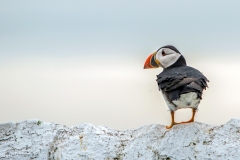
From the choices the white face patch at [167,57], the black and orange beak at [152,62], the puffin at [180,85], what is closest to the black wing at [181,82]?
the puffin at [180,85]

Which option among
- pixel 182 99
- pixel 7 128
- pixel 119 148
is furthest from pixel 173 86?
pixel 7 128

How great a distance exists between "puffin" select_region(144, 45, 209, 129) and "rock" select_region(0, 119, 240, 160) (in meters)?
0.51

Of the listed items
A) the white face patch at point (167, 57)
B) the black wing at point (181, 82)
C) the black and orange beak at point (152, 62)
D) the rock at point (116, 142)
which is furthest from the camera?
the black and orange beak at point (152, 62)

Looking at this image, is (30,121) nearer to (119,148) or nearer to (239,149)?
(119,148)

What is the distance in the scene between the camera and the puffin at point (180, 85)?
8.25 m

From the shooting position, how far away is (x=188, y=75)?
873cm

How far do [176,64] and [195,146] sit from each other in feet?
9.32

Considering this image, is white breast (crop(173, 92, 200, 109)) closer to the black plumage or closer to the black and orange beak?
the black plumage

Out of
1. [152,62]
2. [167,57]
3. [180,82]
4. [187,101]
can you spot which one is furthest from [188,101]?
[152,62]

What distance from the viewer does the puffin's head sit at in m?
9.96

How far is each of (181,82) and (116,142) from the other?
5.24 feet

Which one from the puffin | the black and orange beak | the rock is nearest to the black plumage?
the puffin

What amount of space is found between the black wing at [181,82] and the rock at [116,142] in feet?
1.98

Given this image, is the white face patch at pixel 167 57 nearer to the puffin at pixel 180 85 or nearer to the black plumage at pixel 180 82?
the puffin at pixel 180 85
